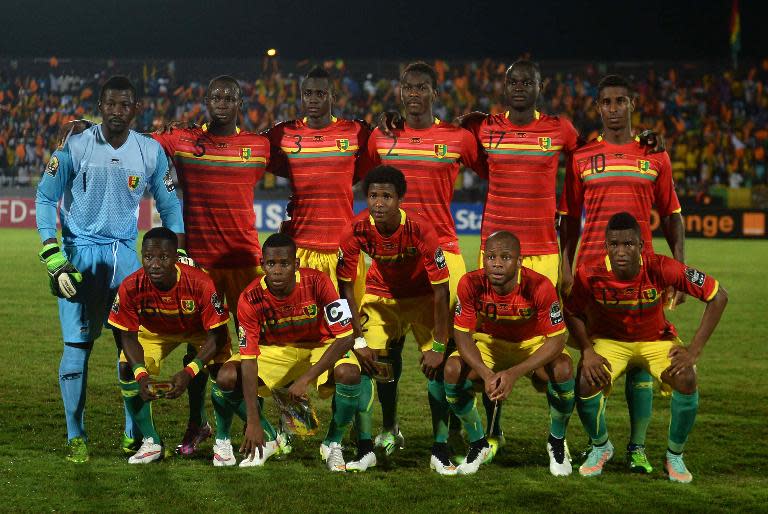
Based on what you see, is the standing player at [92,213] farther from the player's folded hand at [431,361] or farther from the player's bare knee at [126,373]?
the player's folded hand at [431,361]

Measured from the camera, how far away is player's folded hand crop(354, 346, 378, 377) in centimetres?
591

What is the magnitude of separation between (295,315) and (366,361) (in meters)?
0.49

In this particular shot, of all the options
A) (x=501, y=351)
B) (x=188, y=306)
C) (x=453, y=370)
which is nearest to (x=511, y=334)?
(x=501, y=351)

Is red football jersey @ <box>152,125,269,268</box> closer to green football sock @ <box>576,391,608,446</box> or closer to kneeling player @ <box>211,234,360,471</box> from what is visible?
kneeling player @ <box>211,234,360,471</box>

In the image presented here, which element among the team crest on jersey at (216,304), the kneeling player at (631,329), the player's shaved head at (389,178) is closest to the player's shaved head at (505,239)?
the kneeling player at (631,329)

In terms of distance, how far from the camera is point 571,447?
20.3 ft

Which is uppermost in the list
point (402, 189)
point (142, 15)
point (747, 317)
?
point (142, 15)

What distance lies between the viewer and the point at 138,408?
5.80 m

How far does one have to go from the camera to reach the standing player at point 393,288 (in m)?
5.74

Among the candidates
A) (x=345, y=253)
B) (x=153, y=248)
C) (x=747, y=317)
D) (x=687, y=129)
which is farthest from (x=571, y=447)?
(x=687, y=129)

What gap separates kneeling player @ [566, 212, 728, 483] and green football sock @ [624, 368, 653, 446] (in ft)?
0.57

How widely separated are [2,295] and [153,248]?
8362 mm

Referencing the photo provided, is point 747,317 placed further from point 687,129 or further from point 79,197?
point 687,129

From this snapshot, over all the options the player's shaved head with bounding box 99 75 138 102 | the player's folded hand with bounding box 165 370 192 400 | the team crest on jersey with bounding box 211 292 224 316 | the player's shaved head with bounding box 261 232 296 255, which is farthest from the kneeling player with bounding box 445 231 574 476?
the player's shaved head with bounding box 99 75 138 102
